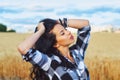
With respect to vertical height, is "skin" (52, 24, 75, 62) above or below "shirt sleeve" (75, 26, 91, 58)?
above

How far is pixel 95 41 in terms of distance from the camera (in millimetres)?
22719

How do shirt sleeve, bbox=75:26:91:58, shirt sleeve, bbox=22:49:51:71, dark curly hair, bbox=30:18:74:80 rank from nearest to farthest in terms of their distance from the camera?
shirt sleeve, bbox=22:49:51:71
dark curly hair, bbox=30:18:74:80
shirt sleeve, bbox=75:26:91:58

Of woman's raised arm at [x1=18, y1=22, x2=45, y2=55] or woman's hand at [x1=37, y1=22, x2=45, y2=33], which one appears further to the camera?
woman's hand at [x1=37, y1=22, x2=45, y2=33]

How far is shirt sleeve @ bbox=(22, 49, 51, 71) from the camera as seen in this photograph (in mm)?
3885

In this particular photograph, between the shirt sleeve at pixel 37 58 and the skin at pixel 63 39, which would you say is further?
the skin at pixel 63 39

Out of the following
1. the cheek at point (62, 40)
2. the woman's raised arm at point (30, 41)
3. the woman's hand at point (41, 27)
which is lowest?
the cheek at point (62, 40)

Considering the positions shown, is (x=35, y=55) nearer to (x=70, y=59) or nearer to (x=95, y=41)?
(x=70, y=59)

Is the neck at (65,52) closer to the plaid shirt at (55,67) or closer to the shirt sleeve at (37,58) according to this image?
the plaid shirt at (55,67)

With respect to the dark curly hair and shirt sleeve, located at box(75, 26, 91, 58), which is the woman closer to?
the dark curly hair

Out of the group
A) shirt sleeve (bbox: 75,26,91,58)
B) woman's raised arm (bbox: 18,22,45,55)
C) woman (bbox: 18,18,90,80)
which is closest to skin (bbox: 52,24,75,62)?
woman (bbox: 18,18,90,80)

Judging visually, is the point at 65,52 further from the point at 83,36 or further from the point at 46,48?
the point at 83,36

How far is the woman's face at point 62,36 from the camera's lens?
4.08 metres

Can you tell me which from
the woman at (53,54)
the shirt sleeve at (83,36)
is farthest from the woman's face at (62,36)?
the shirt sleeve at (83,36)

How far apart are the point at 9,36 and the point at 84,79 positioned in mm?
20116
